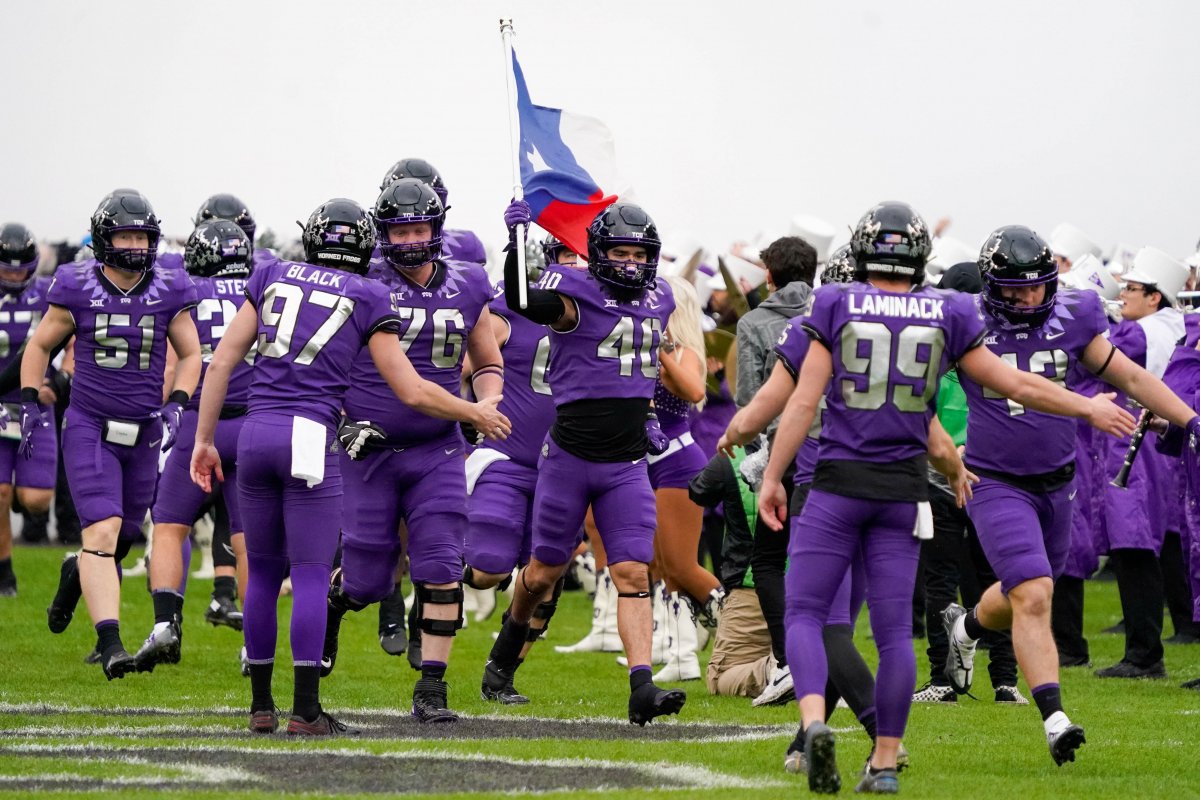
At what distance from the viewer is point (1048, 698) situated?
7.20m

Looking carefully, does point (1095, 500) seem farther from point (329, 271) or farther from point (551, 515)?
point (329, 271)

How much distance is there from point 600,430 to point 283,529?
1589mm

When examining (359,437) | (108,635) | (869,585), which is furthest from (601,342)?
(108,635)

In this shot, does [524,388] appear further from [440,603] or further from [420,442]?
[440,603]

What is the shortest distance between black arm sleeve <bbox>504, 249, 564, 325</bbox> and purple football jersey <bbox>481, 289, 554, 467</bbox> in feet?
4.68

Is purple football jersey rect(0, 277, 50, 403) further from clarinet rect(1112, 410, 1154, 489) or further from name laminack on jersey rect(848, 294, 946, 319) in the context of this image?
name laminack on jersey rect(848, 294, 946, 319)

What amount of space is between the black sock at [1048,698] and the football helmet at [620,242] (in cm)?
256

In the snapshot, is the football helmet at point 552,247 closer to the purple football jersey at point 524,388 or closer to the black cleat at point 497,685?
the purple football jersey at point 524,388

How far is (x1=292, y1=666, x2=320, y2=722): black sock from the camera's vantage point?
7.56 metres

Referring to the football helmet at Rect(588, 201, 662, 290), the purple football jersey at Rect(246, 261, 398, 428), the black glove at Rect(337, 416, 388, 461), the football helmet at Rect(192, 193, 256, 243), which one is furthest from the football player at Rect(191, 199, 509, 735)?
the football helmet at Rect(192, 193, 256, 243)

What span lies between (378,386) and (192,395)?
8.82ft

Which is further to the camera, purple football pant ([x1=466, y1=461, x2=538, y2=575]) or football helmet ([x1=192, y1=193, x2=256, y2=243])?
football helmet ([x1=192, y1=193, x2=256, y2=243])

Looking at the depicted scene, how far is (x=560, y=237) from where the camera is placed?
9.01m

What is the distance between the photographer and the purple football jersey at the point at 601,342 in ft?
27.3
